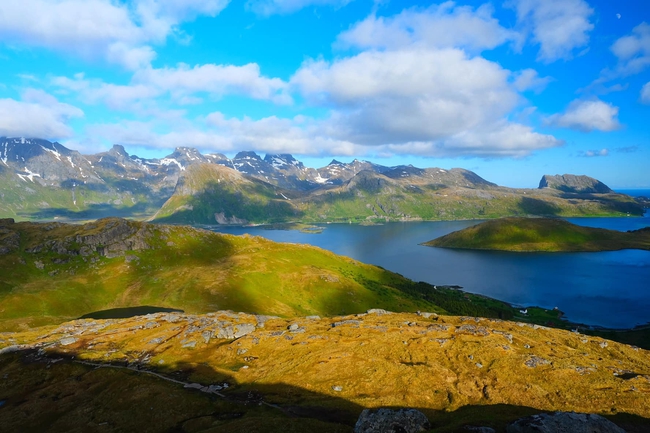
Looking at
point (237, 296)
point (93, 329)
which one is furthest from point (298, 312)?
point (93, 329)

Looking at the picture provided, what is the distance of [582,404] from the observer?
129ft

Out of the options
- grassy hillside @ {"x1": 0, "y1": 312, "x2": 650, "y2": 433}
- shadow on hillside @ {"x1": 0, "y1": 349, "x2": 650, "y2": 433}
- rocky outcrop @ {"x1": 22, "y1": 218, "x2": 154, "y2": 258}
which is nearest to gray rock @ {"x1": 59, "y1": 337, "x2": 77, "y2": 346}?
grassy hillside @ {"x1": 0, "y1": 312, "x2": 650, "y2": 433}

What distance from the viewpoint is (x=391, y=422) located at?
29766mm

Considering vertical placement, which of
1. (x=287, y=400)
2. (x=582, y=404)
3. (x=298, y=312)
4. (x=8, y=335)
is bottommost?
(x=298, y=312)

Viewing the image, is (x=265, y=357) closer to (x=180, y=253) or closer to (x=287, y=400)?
(x=287, y=400)

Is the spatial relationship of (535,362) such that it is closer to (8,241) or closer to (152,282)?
(152,282)

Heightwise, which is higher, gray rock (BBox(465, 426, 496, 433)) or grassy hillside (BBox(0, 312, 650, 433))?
gray rock (BBox(465, 426, 496, 433))

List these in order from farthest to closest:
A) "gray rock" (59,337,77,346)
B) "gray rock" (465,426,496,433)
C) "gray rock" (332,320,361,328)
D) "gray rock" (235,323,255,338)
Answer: "gray rock" (332,320,361,328) → "gray rock" (235,323,255,338) → "gray rock" (59,337,77,346) → "gray rock" (465,426,496,433)

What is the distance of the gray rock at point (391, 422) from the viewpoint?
29.4 m

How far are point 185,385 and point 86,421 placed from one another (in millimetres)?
13015

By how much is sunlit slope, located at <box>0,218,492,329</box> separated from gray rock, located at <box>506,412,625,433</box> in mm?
125085

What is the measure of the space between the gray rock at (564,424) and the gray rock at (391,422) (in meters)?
7.72

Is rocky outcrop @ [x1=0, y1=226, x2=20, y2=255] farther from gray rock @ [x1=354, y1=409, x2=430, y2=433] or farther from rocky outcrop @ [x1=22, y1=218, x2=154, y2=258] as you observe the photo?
gray rock @ [x1=354, y1=409, x2=430, y2=433]

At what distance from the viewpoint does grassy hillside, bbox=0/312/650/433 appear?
40000 millimetres
